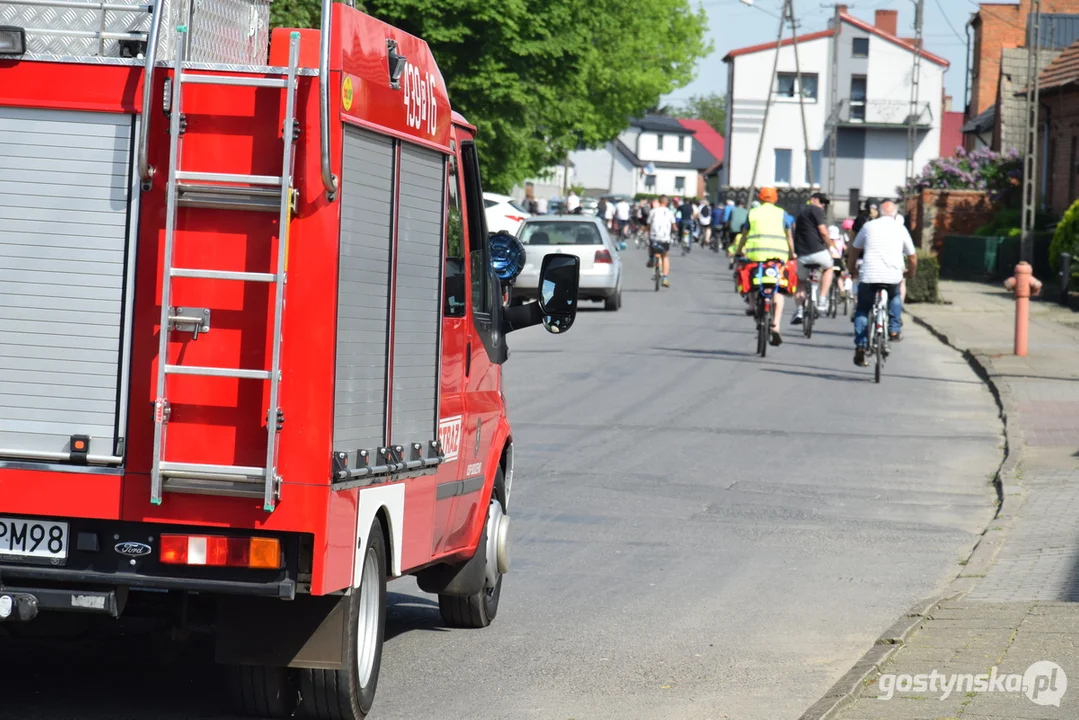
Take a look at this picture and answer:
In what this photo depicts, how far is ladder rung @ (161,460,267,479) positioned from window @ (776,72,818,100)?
310 feet

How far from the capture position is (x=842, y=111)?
9512 cm

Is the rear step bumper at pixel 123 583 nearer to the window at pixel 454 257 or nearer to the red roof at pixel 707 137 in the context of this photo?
the window at pixel 454 257

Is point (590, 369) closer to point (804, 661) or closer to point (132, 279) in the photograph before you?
point (804, 661)

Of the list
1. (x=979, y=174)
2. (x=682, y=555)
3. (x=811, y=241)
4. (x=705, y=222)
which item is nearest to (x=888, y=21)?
(x=705, y=222)

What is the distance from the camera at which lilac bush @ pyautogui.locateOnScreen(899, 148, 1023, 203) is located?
47688mm

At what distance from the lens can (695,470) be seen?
41.0ft

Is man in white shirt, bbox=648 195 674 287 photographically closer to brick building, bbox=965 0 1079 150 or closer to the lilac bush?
the lilac bush

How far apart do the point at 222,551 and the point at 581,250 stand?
2448 centimetres

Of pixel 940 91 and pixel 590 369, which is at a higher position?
pixel 940 91

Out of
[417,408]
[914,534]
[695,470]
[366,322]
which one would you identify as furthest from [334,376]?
[695,470]

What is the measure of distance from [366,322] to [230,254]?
57 centimetres

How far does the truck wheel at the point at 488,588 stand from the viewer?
745 centimetres

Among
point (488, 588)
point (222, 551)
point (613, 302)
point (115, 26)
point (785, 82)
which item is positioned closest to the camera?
point (222, 551)

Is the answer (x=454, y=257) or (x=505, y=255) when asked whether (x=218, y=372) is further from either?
(x=505, y=255)
